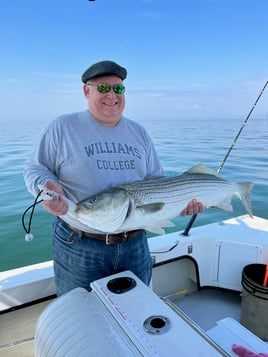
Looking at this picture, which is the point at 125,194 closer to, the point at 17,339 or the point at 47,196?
the point at 47,196

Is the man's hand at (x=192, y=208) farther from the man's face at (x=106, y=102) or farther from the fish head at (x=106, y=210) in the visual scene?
the man's face at (x=106, y=102)

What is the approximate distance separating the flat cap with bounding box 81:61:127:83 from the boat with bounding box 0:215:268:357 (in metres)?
1.26

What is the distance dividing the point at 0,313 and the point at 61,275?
0.77 meters

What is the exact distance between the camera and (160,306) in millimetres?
1546

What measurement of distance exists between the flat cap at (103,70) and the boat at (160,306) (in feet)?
4.15

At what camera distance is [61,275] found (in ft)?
7.06

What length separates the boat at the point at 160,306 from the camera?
1321mm

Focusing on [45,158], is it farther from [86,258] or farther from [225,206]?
[225,206]

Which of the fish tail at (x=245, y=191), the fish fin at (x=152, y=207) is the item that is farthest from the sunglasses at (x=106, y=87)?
the fish tail at (x=245, y=191)

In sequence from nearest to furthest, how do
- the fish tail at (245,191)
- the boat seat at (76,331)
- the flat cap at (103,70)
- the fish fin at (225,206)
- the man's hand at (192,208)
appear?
→ 1. the boat seat at (76,331)
2. the flat cap at (103,70)
3. the man's hand at (192,208)
4. the fish fin at (225,206)
5. the fish tail at (245,191)

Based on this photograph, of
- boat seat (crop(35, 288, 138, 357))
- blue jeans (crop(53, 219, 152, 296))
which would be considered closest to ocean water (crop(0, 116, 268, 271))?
blue jeans (crop(53, 219, 152, 296))

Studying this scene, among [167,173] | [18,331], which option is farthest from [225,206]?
[167,173]

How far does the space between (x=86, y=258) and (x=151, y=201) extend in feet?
1.80

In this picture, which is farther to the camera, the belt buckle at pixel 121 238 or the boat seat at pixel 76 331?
the belt buckle at pixel 121 238
